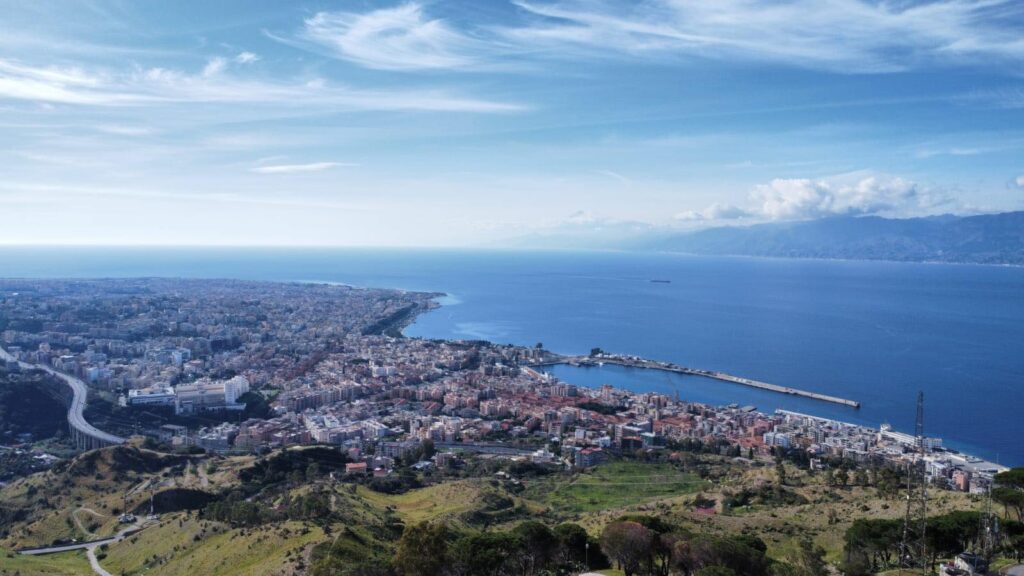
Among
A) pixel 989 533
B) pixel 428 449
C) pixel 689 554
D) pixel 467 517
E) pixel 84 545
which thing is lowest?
pixel 428 449

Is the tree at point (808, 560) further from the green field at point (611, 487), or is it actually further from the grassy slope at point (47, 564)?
the grassy slope at point (47, 564)

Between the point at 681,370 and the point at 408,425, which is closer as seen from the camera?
the point at 408,425

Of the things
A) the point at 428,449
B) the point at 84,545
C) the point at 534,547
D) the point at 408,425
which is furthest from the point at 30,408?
the point at 534,547

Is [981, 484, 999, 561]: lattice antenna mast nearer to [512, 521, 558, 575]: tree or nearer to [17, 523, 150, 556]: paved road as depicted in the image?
[512, 521, 558, 575]: tree

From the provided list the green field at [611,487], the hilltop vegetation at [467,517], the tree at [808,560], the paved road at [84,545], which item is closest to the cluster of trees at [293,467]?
the hilltop vegetation at [467,517]

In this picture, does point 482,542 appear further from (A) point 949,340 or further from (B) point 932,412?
(A) point 949,340

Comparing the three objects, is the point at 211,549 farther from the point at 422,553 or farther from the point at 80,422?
the point at 80,422

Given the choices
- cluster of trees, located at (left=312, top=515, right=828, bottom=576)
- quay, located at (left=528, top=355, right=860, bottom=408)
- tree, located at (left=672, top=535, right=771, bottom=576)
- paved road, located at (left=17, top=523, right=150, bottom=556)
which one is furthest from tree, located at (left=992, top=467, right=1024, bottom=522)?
quay, located at (left=528, top=355, right=860, bottom=408)
